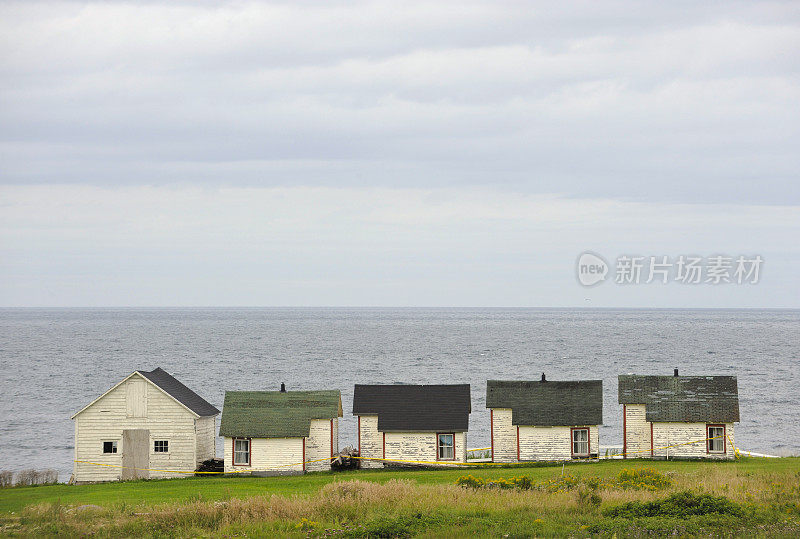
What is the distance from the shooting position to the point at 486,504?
100 ft

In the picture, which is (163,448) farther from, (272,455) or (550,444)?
(550,444)

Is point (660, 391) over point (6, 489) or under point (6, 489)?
over

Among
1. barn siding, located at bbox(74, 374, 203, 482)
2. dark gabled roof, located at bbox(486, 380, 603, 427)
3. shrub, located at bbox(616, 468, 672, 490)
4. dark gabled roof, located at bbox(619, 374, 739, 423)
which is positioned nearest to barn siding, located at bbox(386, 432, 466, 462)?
dark gabled roof, located at bbox(486, 380, 603, 427)

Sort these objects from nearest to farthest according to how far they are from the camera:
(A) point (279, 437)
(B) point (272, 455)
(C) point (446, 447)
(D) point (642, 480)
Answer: (D) point (642, 480)
(A) point (279, 437)
(B) point (272, 455)
(C) point (446, 447)

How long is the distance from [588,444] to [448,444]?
768 cm

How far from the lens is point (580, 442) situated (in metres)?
48.6

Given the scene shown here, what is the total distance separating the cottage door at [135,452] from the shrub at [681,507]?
27.1 m

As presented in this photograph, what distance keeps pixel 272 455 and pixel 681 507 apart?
2446cm

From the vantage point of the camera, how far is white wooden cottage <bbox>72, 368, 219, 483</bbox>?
4700cm

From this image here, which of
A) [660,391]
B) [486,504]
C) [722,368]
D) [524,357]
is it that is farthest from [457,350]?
[486,504]

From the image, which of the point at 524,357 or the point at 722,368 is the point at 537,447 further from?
the point at 524,357

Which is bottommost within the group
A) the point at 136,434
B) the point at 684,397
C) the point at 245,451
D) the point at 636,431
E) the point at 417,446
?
the point at 245,451

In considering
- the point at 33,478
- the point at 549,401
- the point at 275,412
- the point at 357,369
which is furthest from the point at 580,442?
the point at 357,369

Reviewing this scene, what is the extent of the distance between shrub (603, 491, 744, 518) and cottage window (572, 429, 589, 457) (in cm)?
1929
